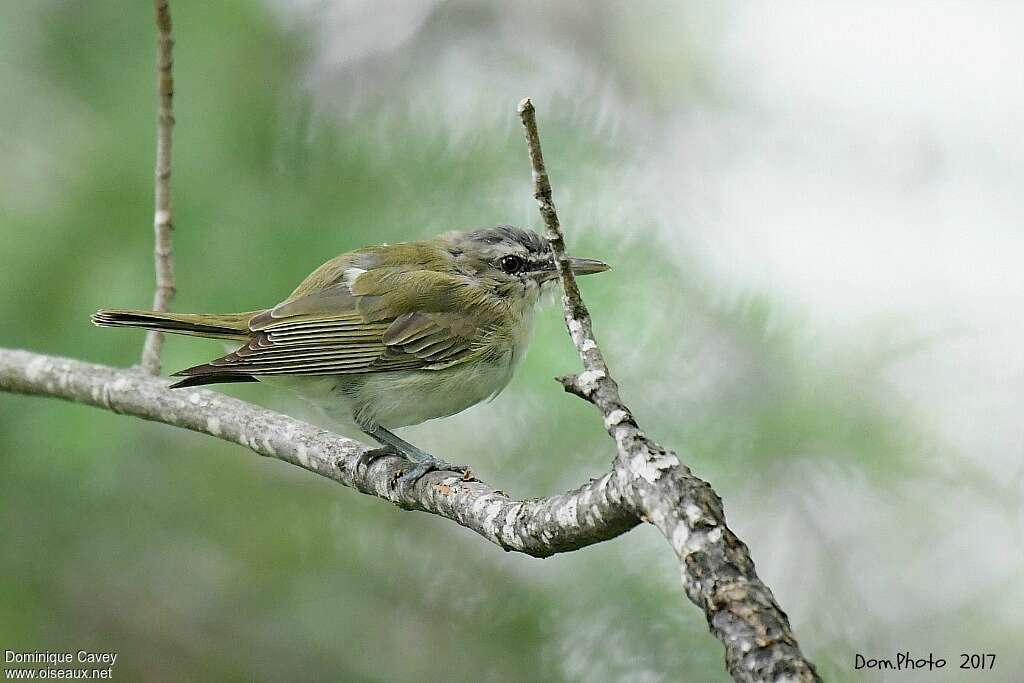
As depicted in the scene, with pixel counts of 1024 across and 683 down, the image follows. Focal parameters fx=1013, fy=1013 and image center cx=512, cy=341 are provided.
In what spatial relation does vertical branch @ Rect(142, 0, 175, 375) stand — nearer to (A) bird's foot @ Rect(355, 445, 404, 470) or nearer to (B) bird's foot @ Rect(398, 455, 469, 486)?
(A) bird's foot @ Rect(355, 445, 404, 470)

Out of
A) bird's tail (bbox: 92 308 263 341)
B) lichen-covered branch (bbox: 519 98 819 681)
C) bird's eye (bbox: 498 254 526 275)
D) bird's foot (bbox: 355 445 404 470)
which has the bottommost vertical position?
lichen-covered branch (bbox: 519 98 819 681)

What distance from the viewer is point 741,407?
3.12 m

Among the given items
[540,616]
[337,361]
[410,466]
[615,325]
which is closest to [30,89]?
[337,361]

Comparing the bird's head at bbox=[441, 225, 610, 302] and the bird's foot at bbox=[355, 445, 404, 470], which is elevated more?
the bird's head at bbox=[441, 225, 610, 302]

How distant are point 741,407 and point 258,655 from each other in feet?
7.04

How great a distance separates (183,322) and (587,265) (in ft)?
4.18

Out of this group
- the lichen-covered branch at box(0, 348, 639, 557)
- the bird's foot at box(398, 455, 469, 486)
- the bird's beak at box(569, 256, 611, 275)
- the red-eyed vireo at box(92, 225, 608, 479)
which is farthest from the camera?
the red-eyed vireo at box(92, 225, 608, 479)

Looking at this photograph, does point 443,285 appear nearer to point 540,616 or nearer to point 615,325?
point 615,325

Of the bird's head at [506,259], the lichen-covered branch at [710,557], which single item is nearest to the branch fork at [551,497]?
the lichen-covered branch at [710,557]

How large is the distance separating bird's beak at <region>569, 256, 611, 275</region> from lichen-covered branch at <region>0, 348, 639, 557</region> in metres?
0.83

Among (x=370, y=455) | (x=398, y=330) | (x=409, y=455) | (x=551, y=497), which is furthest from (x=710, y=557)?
(x=398, y=330)

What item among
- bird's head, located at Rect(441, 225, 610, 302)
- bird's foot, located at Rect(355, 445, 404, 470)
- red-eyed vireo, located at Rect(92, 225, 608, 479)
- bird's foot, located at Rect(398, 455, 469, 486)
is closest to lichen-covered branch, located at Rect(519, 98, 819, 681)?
bird's foot, located at Rect(398, 455, 469, 486)

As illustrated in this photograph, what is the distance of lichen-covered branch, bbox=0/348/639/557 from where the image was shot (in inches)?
75.9

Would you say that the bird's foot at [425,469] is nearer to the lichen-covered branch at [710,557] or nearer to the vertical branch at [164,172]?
the lichen-covered branch at [710,557]
